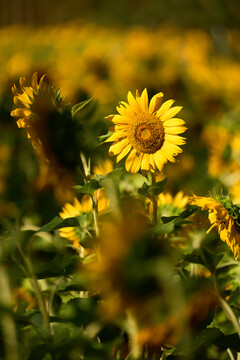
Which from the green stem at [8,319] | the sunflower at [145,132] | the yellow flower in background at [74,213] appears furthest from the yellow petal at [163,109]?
the green stem at [8,319]

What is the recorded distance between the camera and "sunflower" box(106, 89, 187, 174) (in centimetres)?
60

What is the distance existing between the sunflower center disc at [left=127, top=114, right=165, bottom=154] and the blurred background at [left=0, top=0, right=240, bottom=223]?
5 cm

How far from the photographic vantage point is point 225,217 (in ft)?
1.91

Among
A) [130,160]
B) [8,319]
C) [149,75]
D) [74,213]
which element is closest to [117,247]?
[8,319]

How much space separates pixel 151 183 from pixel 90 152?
4.0 inches

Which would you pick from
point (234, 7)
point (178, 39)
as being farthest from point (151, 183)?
point (234, 7)

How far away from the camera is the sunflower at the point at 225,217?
0.58 m

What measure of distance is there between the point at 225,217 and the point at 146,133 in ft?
0.52

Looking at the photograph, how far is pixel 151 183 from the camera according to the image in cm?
59

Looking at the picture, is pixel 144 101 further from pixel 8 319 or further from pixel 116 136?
pixel 8 319

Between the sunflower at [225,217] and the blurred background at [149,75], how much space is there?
3.1 inches

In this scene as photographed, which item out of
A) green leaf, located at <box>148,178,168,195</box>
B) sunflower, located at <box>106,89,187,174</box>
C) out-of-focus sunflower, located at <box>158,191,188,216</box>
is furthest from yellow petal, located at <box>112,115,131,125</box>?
out-of-focus sunflower, located at <box>158,191,188,216</box>

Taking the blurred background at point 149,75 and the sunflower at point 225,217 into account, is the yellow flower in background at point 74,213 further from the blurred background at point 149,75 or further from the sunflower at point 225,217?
the sunflower at point 225,217

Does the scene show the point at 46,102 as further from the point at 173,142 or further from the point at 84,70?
the point at 84,70
